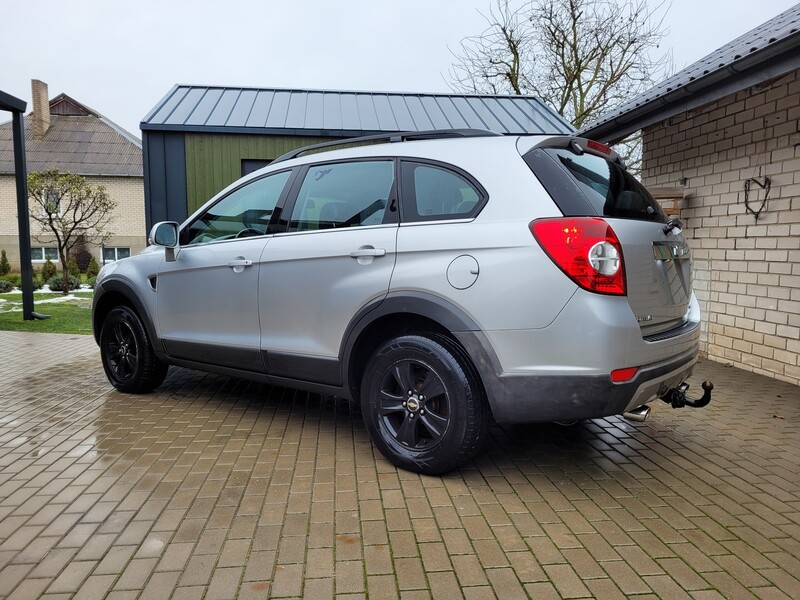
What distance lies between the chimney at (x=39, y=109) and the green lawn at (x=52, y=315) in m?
16.6

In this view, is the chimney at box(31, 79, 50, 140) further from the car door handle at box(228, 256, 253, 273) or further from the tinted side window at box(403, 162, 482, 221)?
the tinted side window at box(403, 162, 482, 221)

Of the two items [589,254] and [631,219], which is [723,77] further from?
[589,254]

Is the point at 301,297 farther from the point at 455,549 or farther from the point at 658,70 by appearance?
the point at 658,70

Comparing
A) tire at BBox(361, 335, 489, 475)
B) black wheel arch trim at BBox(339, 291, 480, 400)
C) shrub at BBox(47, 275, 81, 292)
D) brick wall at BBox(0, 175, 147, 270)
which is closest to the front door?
black wheel arch trim at BBox(339, 291, 480, 400)

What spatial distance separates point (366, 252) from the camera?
3.39m

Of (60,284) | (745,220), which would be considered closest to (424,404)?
(745,220)

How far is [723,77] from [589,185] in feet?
9.85

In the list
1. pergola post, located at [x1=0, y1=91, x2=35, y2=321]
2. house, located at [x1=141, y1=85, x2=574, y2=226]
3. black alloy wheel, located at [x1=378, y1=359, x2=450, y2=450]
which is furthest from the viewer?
pergola post, located at [x1=0, y1=91, x2=35, y2=321]

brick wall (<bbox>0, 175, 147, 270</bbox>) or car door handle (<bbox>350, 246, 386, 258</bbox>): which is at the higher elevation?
brick wall (<bbox>0, 175, 147, 270</bbox>)

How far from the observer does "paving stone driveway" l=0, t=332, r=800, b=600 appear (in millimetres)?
2311

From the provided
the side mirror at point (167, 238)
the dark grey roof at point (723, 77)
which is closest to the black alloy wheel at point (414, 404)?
the side mirror at point (167, 238)

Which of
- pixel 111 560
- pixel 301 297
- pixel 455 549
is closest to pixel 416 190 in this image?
pixel 301 297

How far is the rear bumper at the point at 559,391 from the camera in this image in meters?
2.80

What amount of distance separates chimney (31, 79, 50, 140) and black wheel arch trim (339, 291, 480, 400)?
31044mm
